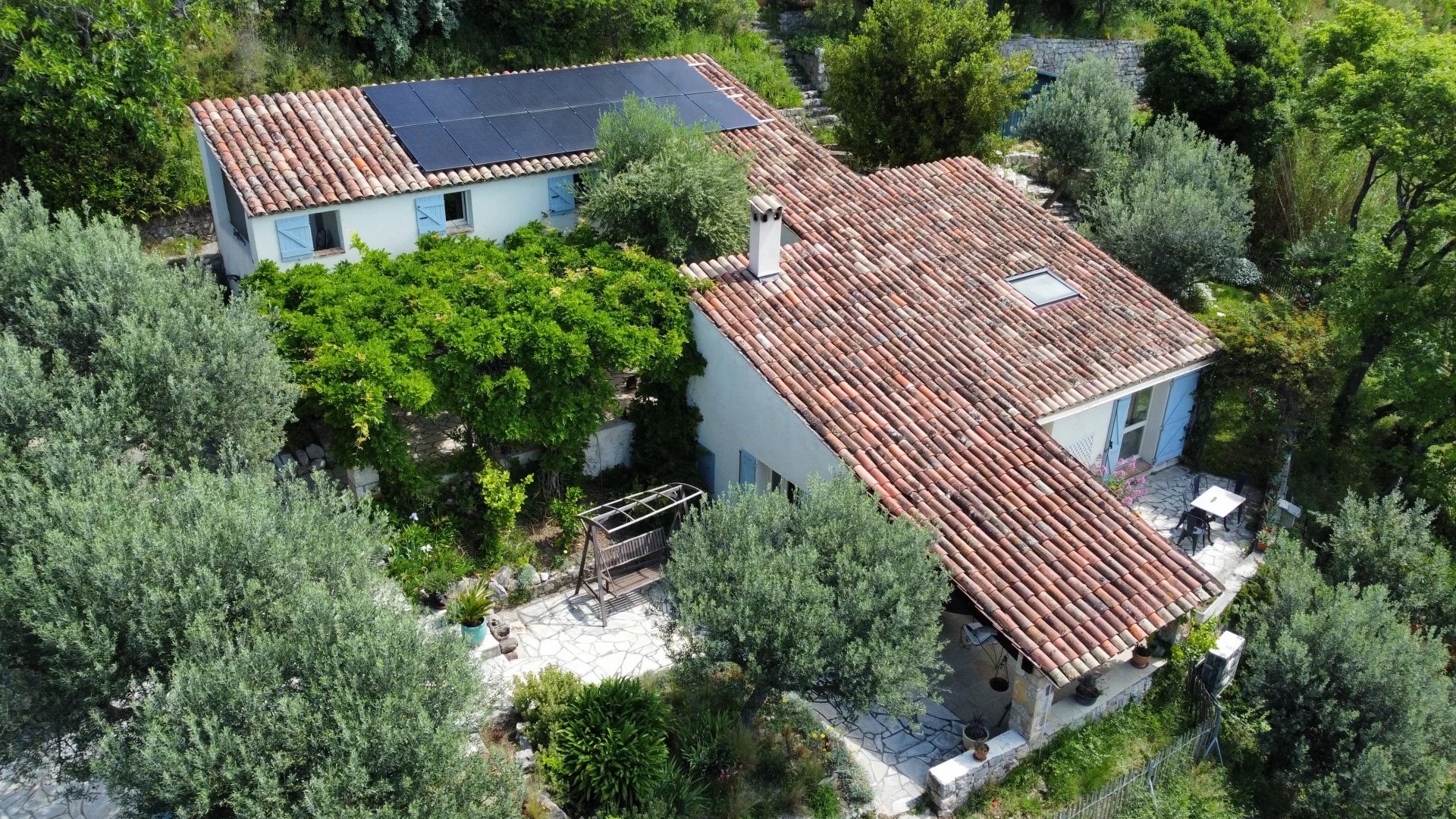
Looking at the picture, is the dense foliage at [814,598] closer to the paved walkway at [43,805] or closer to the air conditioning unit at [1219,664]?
the air conditioning unit at [1219,664]

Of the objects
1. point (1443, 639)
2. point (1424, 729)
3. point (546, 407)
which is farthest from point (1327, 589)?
point (546, 407)

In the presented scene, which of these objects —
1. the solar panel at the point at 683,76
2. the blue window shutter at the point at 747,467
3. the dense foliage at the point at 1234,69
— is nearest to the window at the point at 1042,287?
the blue window shutter at the point at 747,467

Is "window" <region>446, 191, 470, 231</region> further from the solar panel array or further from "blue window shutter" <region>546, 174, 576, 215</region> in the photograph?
"blue window shutter" <region>546, 174, 576, 215</region>

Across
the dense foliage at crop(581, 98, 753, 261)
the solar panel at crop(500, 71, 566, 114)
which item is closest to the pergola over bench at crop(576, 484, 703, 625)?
the dense foliage at crop(581, 98, 753, 261)

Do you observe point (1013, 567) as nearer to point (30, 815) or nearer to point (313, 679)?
point (313, 679)

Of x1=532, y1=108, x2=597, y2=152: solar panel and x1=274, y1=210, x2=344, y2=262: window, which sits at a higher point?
x1=532, y1=108, x2=597, y2=152: solar panel
